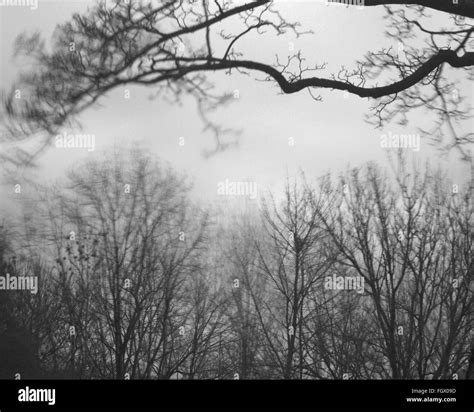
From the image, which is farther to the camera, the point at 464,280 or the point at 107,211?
the point at 464,280

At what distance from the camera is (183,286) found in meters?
8.01

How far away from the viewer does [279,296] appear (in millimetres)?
8188

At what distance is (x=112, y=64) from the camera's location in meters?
8.02

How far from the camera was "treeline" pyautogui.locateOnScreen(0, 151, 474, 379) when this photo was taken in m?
7.89

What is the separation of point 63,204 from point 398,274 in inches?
136

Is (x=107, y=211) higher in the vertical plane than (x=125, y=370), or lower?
higher

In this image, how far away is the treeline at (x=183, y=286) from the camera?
311 inches
